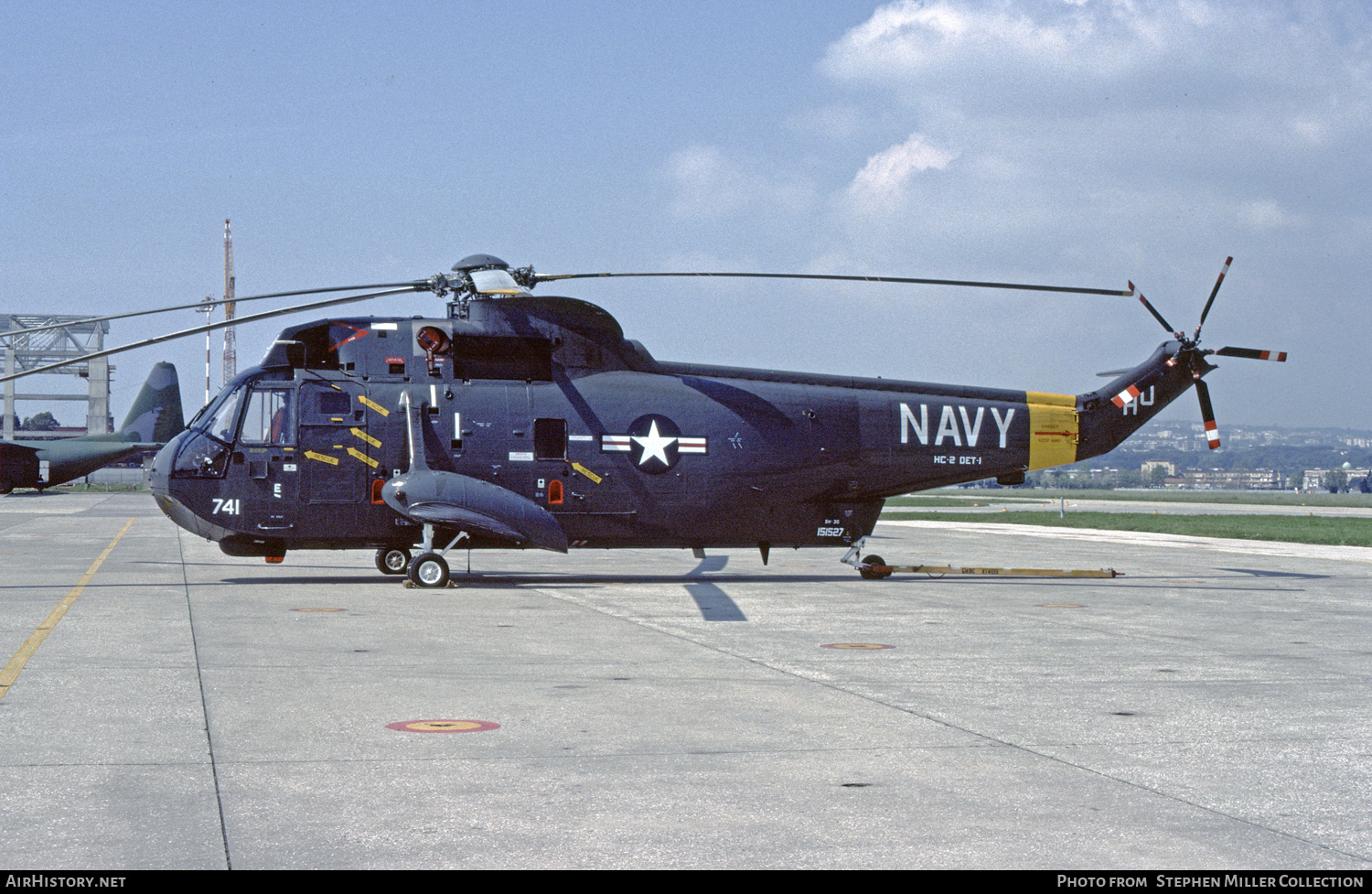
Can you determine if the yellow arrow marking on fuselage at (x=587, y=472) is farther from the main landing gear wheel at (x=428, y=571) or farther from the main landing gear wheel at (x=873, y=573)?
the main landing gear wheel at (x=873, y=573)

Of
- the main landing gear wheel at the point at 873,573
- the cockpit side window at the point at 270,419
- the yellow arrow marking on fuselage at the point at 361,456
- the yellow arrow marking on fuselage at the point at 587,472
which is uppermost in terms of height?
the cockpit side window at the point at 270,419

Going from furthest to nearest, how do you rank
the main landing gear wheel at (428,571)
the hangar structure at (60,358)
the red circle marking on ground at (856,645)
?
the hangar structure at (60,358), the main landing gear wheel at (428,571), the red circle marking on ground at (856,645)

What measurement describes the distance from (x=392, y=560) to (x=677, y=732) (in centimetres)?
1559

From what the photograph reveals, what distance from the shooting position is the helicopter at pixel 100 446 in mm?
58062

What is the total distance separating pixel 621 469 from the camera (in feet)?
72.6

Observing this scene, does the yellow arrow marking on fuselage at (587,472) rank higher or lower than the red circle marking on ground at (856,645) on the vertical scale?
higher

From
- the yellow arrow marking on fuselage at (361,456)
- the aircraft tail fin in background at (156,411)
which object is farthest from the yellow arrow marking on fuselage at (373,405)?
the aircraft tail fin in background at (156,411)

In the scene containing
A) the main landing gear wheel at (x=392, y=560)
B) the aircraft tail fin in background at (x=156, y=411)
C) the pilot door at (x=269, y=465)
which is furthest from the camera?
the aircraft tail fin in background at (x=156, y=411)

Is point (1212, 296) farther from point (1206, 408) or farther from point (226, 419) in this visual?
point (226, 419)

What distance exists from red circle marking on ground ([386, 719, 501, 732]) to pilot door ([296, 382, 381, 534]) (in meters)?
12.8

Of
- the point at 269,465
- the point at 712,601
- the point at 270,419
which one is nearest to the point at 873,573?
the point at 712,601

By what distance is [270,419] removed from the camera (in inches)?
848

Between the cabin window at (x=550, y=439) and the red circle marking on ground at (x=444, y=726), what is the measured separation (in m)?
12.7
